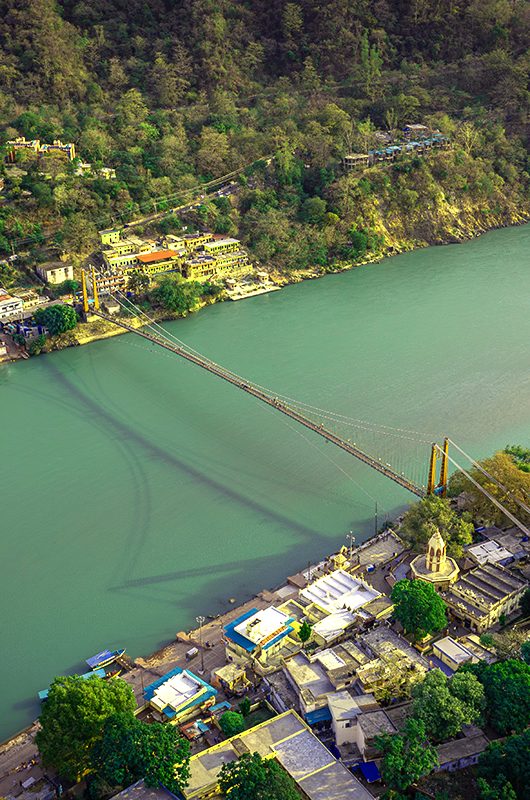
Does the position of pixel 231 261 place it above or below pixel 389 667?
above

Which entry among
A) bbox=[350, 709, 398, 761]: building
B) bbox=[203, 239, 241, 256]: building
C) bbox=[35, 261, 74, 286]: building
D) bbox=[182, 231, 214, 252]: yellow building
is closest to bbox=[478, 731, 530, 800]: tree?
bbox=[350, 709, 398, 761]: building

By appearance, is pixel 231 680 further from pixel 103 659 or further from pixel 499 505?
pixel 499 505

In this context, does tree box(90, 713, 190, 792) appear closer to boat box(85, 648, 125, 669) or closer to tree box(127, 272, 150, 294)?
boat box(85, 648, 125, 669)

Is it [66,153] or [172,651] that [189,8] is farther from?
[172,651]

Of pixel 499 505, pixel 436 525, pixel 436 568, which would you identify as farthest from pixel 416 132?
pixel 436 568

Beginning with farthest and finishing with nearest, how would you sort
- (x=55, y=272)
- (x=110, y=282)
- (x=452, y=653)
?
(x=110, y=282)
(x=55, y=272)
(x=452, y=653)

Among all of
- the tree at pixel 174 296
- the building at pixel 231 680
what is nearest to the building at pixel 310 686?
the building at pixel 231 680

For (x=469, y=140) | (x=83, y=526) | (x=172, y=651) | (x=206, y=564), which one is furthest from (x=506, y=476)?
(x=469, y=140)
